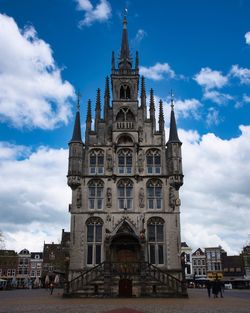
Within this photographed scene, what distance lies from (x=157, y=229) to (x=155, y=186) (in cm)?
454

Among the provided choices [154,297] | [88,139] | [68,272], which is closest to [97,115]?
[88,139]

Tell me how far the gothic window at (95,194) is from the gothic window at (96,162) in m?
1.24

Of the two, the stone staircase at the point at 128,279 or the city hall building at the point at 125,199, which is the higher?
the city hall building at the point at 125,199

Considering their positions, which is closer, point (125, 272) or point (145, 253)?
point (125, 272)

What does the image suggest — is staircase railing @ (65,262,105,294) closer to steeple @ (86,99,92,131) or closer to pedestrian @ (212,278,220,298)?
pedestrian @ (212,278,220,298)

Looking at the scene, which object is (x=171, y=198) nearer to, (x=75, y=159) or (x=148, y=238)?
(x=148, y=238)

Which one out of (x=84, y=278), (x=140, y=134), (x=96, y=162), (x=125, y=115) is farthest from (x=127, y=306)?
(x=125, y=115)

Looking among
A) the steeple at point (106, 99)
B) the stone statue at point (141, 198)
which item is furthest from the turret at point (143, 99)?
the stone statue at point (141, 198)

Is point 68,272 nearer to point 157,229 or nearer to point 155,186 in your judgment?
point 157,229

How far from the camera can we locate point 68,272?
121 ft

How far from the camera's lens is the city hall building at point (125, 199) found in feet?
114

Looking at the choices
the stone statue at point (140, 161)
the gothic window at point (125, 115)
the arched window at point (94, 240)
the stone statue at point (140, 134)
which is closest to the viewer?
the arched window at point (94, 240)

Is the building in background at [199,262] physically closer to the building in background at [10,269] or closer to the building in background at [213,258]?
the building in background at [213,258]

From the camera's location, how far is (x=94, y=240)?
3916cm
